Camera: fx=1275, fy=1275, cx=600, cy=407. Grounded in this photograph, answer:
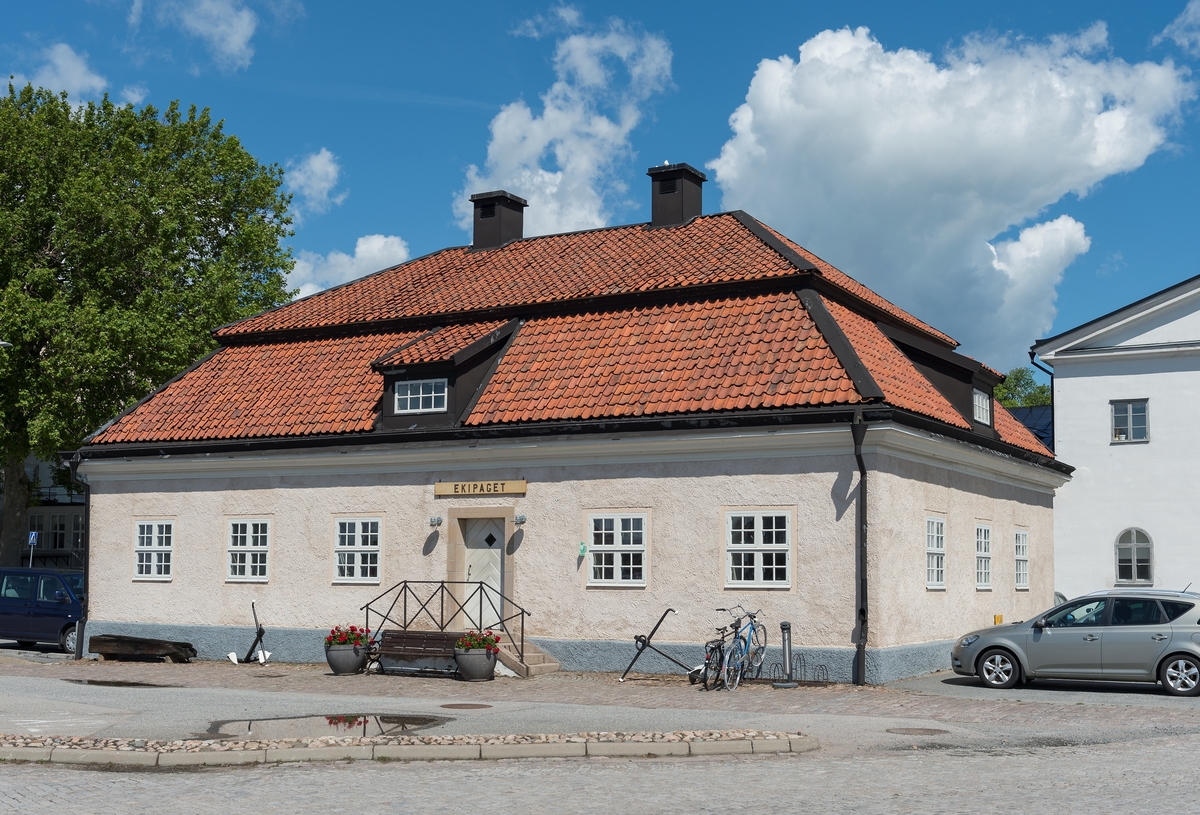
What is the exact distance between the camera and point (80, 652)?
24547mm

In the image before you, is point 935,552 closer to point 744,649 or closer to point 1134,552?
point 744,649

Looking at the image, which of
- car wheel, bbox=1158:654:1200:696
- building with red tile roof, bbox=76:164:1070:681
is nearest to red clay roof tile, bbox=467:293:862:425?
building with red tile roof, bbox=76:164:1070:681

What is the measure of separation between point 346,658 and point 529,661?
2987mm

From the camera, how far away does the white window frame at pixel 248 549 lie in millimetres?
23500

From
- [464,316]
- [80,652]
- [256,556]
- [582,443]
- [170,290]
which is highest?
[170,290]

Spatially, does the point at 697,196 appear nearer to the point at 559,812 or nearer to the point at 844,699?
the point at 844,699

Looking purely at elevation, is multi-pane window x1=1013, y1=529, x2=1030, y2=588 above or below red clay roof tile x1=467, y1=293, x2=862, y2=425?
below

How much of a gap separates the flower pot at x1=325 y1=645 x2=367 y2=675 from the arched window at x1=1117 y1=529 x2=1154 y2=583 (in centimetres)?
1961

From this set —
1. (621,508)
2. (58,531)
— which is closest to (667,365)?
(621,508)

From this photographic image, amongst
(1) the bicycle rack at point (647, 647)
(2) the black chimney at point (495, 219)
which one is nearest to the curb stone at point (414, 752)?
(1) the bicycle rack at point (647, 647)

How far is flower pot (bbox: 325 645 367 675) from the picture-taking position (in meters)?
20.6

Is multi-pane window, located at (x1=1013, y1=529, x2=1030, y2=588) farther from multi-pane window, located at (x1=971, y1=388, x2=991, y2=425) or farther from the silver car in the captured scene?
the silver car

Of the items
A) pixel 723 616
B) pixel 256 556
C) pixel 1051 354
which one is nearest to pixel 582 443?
pixel 723 616

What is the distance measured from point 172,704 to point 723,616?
8.05m
